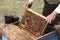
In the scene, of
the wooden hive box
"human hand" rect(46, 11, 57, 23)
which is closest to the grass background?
the wooden hive box

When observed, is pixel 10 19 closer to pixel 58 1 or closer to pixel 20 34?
pixel 20 34

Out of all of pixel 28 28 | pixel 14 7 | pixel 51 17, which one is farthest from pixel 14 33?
pixel 14 7

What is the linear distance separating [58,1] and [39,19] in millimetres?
864

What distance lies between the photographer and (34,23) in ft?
7.34

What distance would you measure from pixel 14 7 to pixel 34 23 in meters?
1.63

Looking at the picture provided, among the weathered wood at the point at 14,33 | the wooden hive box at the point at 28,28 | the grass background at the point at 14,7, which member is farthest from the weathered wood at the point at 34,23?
the grass background at the point at 14,7

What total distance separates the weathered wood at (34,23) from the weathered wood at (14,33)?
0.36 ft

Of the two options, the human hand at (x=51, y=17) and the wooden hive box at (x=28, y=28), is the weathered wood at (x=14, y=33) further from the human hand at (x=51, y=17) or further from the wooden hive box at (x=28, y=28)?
the human hand at (x=51, y=17)

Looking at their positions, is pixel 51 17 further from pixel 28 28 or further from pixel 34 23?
pixel 28 28

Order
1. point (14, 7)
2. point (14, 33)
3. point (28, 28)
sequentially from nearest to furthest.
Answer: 1. point (14, 33)
2. point (28, 28)
3. point (14, 7)

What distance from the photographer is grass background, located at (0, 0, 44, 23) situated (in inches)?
140

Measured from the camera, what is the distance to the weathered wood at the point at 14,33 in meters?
2.10

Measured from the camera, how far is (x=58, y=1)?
2.88 m

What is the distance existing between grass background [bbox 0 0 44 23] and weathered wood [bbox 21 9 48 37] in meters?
1.09
